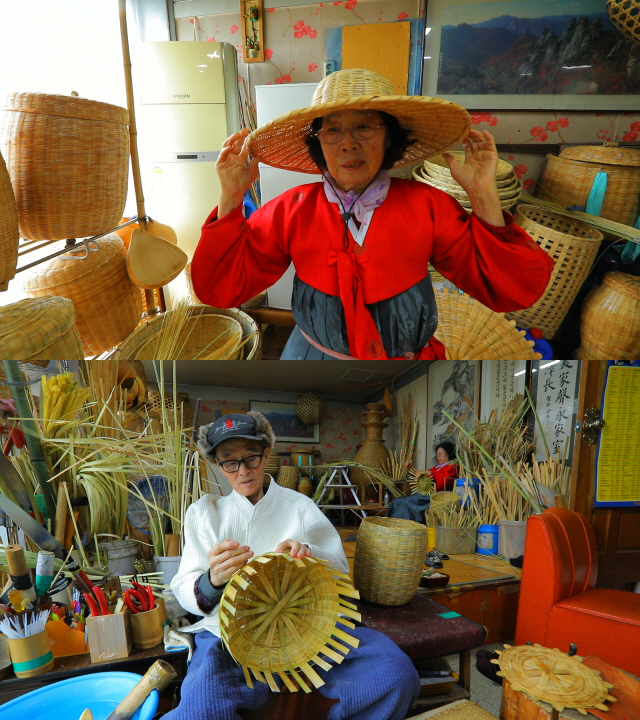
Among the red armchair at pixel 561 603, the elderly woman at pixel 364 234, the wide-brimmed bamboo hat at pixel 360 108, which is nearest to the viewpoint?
the wide-brimmed bamboo hat at pixel 360 108

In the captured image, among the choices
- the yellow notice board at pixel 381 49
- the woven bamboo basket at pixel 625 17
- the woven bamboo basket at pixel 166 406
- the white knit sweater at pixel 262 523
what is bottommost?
the white knit sweater at pixel 262 523

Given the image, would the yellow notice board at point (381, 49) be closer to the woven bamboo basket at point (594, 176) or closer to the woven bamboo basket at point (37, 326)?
the woven bamboo basket at point (594, 176)

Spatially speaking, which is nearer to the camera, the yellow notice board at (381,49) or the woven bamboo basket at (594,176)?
the yellow notice board at (381,49)

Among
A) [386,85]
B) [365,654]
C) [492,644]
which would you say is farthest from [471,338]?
[492,644]

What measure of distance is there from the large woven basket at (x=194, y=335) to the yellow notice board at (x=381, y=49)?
54 cm

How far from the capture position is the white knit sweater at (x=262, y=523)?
1204mm

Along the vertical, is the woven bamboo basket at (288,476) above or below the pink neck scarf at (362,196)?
below

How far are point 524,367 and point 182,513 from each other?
0.87 m

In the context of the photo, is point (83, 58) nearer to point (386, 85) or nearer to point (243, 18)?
point (243, 18)

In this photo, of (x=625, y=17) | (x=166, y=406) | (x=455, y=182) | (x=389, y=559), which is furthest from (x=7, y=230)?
(x=625, y=17)

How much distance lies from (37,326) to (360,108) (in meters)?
0.67

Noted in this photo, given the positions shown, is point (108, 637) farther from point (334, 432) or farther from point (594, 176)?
point (594, 176)

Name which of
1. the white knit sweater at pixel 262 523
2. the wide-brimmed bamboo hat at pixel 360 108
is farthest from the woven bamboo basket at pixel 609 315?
the white knit sweater at pixel 262 523

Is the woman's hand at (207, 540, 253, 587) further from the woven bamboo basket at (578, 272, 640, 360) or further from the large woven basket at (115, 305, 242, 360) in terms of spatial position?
the woven bamboo basket at (578, 272, 640, 360)
